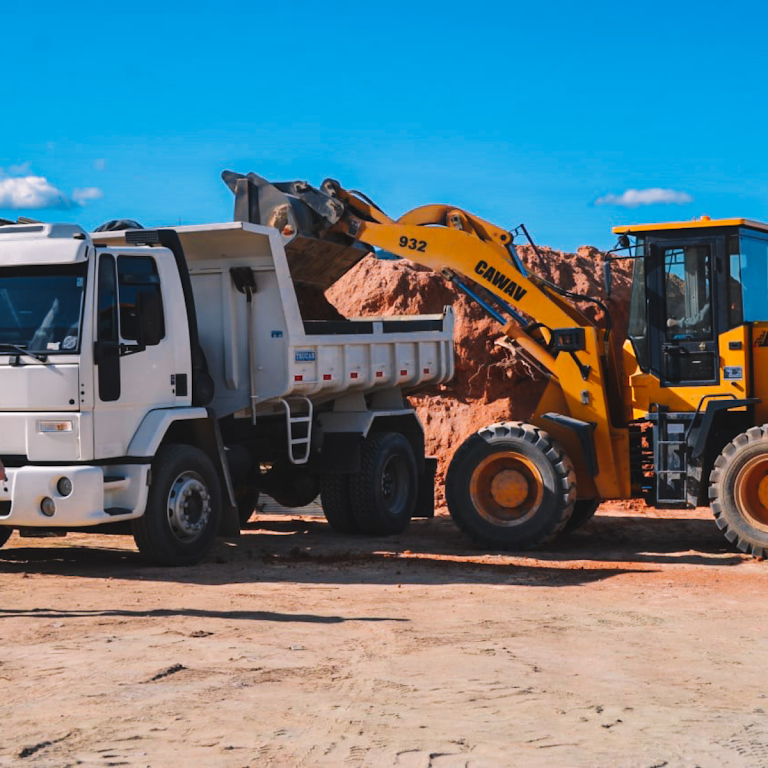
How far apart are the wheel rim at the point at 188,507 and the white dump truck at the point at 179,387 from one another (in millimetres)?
17

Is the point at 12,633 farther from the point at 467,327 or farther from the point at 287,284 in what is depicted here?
the point at 467,327

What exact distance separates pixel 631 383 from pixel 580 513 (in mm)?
1851

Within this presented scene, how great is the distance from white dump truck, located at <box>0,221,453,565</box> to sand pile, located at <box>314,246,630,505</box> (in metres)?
4.24

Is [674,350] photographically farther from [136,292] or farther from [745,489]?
[136,292]

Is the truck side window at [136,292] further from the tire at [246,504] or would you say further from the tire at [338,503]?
the tire at [246,504]

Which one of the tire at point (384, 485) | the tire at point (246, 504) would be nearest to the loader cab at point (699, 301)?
the tire at point (384, 485)

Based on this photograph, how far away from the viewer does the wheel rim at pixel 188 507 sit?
11.2 metres

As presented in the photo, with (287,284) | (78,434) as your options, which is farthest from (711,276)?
(78,434)

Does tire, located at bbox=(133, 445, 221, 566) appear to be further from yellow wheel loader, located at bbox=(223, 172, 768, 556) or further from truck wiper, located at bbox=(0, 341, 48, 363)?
yellow wheel loader, located at bbox=(223, 172, 768, 556)

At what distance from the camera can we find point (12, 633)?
8172 mm

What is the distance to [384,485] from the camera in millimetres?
14383

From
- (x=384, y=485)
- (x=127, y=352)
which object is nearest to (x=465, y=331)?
(x=384, y=485)

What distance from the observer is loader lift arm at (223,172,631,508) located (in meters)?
12.7

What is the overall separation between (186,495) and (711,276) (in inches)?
209
